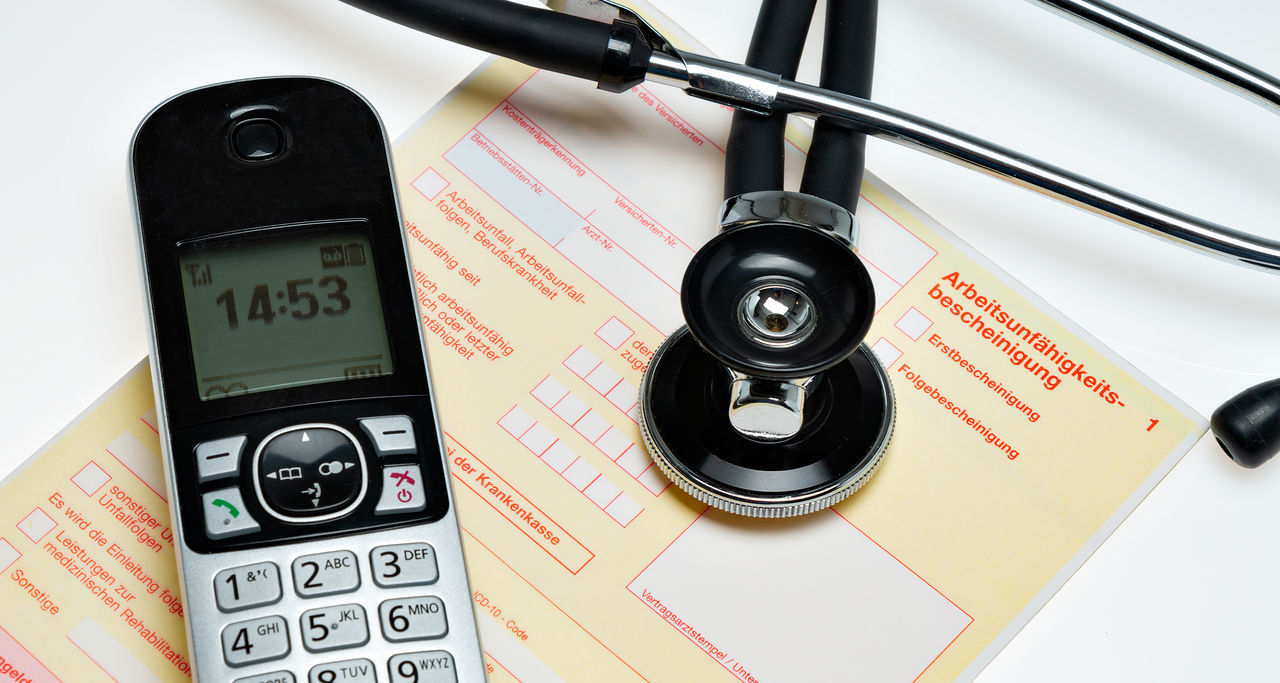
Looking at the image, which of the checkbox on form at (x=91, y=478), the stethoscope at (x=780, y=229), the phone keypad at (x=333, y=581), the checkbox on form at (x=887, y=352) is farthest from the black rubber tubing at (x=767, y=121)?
the checkbox on form at (x=91, y=478)

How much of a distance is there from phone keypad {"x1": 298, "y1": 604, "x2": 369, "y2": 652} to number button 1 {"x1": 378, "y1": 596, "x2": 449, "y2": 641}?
1 centimetres

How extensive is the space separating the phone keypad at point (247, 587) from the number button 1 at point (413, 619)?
5cm

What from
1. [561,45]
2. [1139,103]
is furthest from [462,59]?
[1139,103]

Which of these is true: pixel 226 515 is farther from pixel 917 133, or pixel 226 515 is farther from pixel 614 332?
pixel 917 133

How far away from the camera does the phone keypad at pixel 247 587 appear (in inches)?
20.2

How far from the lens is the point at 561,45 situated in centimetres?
60

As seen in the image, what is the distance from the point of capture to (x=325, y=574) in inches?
20.6

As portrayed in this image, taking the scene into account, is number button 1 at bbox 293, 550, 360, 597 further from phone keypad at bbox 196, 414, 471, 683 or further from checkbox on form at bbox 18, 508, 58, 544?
checkbox on form at bbox 18, 508, 58, 544

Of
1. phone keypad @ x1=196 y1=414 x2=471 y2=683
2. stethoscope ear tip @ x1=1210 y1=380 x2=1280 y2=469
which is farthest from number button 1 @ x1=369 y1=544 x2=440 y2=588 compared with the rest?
stethoscope ear tip @ x1=1210 y1=380 x2=1280 y2=469

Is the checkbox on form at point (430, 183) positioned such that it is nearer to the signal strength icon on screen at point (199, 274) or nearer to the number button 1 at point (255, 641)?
the signal strength icon on screen at point (199, 274)

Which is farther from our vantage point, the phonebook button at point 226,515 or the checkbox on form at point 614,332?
the checkbox on form at point 614,332

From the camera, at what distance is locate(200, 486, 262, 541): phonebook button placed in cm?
53

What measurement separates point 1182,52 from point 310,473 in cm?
53

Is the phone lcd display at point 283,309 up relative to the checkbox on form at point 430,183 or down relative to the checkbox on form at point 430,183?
down
